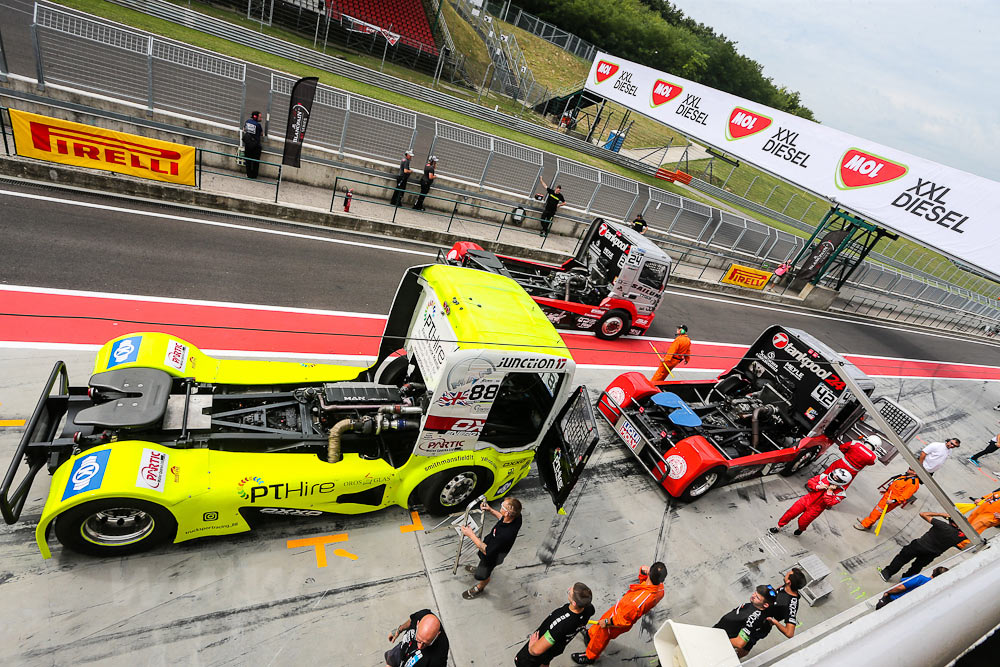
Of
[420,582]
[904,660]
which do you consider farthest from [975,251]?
[904,660]

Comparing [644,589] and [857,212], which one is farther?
[857,212]

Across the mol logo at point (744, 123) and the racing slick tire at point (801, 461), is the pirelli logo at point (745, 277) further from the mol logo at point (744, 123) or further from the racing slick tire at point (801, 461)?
the racing slick tire at point (801, 461)

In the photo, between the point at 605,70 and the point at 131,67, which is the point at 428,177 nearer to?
the point at 131,67

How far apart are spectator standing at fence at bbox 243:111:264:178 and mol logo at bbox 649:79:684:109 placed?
23005 millimetres

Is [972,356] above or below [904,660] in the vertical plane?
below

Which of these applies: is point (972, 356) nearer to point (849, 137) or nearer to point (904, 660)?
point (849, 137)

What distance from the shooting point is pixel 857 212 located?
763 inches

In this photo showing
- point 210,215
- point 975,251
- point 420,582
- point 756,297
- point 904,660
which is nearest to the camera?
point 904,660

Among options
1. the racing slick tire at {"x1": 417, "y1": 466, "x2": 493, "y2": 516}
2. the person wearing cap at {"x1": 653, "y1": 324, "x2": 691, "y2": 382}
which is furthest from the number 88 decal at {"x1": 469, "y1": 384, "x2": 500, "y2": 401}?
the person wearing cap at {"x1": 653, "y1": 324, "x2": 691, "y2": 382}

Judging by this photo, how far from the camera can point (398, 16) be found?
34.1 m

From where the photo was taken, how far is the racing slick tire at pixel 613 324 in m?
12.2

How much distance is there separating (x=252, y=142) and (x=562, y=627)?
13.0 m

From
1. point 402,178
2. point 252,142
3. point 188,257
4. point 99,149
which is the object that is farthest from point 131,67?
point 188,257

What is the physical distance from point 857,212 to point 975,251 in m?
4.01
